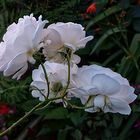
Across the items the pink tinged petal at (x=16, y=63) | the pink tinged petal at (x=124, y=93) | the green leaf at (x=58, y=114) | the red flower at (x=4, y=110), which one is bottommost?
the green leaf at (x=58, y=114)

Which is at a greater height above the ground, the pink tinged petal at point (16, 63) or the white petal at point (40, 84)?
the pink tinged petal at point (16, 63)

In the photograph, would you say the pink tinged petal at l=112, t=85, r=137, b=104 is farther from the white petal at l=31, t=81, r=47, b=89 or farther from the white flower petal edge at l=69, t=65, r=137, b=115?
the white petal at l=31, t=81, r=47, b=89

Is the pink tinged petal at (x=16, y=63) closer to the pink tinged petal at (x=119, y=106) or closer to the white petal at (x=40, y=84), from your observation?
the white petal at (x=40, y=84)

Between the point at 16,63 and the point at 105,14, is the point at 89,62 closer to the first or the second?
the point at 105,14

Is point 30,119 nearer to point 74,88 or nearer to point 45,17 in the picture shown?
point 45,17

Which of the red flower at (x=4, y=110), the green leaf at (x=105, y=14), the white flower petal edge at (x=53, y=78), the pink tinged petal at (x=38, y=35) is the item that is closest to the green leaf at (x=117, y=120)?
the red flower at (x=4, y=110)

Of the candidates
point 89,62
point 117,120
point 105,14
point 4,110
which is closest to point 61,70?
point 117,120
